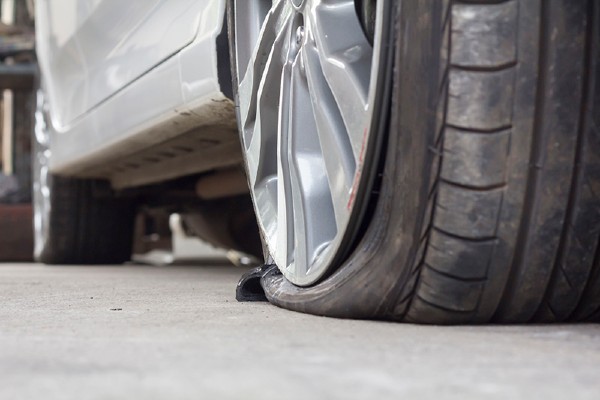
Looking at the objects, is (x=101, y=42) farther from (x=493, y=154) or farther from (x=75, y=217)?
(x=493, y=154)

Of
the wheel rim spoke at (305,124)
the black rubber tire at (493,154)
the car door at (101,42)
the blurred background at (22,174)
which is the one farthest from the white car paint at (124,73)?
the blurred background at (22,174)

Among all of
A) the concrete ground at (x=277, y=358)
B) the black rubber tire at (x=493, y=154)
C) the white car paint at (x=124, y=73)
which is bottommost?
the concrete ground at (x=277, y=358)

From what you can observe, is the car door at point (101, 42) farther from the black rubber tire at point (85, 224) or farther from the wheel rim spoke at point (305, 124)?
the black rubber tire at point (85, 224)

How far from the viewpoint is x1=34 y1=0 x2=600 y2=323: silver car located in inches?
39.9

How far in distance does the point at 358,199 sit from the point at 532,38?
29 cm

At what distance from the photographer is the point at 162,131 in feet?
6.93

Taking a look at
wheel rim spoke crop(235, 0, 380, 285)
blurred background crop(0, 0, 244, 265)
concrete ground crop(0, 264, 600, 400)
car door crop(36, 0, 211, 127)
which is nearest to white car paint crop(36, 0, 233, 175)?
car door crop(36, 0, 211, 127)

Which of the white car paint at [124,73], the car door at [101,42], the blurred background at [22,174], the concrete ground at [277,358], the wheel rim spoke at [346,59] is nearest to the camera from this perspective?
the concrete ground at [277,358]

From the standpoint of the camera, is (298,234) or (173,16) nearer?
(298,234)

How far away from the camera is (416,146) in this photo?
1045 millimetres

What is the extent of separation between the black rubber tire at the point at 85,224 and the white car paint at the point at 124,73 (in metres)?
0.22

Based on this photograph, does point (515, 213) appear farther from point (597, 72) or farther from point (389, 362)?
point (389, 362)

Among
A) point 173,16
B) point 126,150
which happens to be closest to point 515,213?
point 173,16

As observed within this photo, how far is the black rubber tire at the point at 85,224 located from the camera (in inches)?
130
